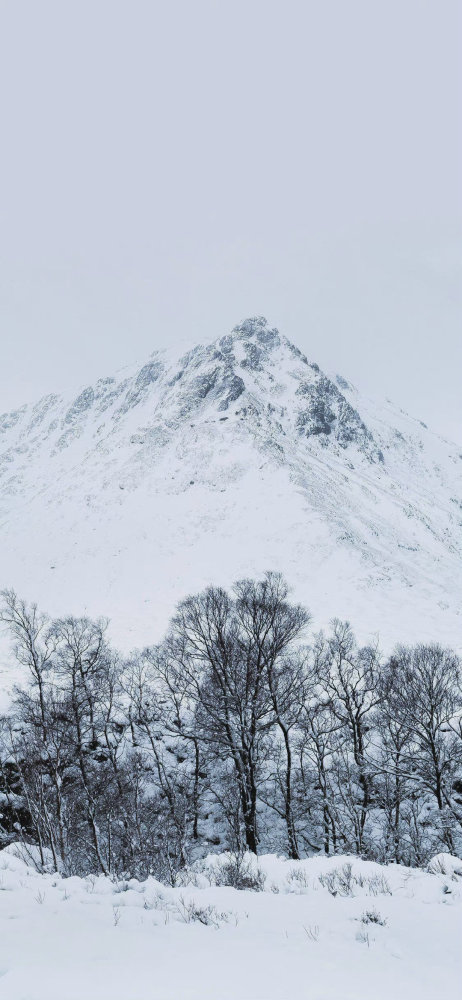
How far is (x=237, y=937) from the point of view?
6012mm

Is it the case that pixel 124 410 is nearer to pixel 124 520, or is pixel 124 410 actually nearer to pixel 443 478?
pixel 124 520

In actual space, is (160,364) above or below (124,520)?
above

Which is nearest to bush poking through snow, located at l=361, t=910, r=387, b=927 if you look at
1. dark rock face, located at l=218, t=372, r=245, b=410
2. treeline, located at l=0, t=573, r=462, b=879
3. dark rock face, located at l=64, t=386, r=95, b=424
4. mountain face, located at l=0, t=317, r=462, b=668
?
treeline, located at l=0, t=573, r=462, b=879

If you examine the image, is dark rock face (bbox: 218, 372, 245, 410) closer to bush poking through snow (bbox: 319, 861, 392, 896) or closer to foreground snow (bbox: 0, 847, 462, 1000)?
bush poking through snow (bbox: 319, 861, 392, 896)

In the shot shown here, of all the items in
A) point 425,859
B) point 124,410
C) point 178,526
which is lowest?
point 425,859

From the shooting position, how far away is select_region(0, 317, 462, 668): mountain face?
4794cm

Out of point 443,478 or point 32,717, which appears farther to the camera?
point 443,478

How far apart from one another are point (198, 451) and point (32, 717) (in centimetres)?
6248

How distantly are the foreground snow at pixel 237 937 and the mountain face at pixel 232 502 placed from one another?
29601mm

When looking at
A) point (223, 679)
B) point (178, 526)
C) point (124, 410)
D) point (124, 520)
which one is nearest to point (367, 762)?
point (223, 679)

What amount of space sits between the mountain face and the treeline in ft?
45.4

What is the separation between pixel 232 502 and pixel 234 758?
49.7 m

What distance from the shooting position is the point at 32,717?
19344mm

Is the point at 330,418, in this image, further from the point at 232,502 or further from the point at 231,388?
the point at 232,502
